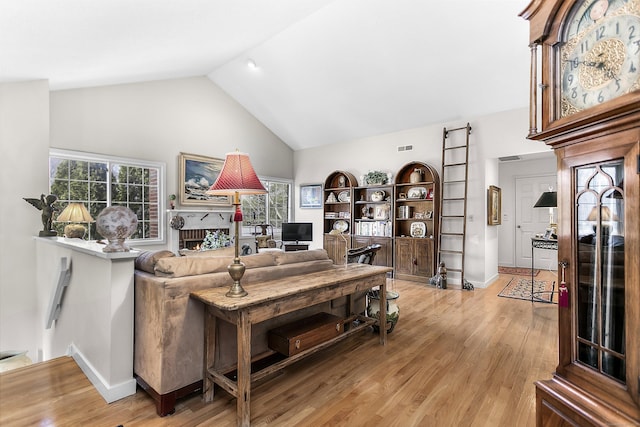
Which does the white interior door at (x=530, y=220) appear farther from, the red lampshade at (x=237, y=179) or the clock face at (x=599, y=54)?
the red lampshade at (x=237, y=179)

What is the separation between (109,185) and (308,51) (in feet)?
12.9

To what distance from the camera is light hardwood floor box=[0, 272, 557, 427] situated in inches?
71.7

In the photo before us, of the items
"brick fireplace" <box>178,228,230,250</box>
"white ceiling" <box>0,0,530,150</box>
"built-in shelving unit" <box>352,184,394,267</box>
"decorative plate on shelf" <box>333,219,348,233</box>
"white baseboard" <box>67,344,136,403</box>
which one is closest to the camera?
"white baseboard" <box>67,344,136,403</box>

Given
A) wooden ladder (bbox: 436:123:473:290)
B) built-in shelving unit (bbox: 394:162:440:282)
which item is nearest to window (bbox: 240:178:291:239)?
built-in shelving unit (bbox: 394:162:440:282)

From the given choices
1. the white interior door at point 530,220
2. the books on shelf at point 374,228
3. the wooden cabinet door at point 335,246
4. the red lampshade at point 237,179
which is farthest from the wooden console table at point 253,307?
the white interior door at point 530,220

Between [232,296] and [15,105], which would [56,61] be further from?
[232,296]

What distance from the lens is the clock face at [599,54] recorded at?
2.98ft

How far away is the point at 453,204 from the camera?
5582mm

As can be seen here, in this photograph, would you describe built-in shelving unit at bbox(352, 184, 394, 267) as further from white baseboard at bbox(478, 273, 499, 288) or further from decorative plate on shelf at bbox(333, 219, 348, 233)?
white baseboard at bbox(478, 273, 499, 288)

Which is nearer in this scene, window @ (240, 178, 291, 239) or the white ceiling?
the white ceiling

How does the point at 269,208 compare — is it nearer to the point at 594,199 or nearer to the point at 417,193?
the point at 417,193

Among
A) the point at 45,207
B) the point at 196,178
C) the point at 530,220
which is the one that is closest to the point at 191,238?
the point at 196,178

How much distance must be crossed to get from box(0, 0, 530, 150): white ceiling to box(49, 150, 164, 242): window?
1149 millimetres

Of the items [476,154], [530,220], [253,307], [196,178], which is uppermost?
[476,154]
